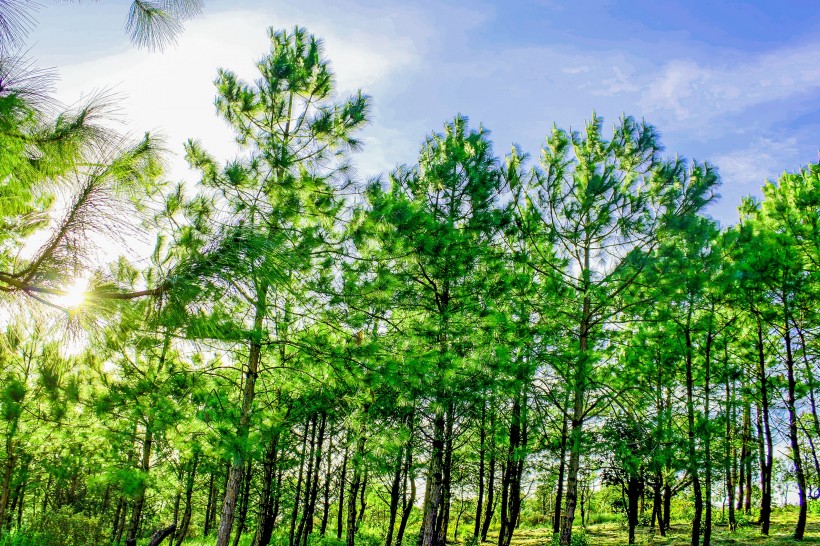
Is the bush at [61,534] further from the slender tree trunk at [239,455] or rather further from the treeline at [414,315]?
the slender tree trunk at [239,455]

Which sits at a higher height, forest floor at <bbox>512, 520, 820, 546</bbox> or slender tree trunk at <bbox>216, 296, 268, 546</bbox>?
slender tree trunk at <bbox>216, 296, 268, 546</bbox>

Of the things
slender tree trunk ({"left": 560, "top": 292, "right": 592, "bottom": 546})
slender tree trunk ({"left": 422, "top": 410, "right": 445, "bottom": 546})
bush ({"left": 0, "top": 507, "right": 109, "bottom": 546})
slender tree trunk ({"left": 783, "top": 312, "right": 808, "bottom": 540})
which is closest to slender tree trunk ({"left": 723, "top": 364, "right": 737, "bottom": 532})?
slender tree trunk ({"left": 783, "top": 312, "right": 808, "bottom": 540})

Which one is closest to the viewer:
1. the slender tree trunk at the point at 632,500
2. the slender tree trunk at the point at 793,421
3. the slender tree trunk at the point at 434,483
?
the slender tree trunk at the point at 434,483

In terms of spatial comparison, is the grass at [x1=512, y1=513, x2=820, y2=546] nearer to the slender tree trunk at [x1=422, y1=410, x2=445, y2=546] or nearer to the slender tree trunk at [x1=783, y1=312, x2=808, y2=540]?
the slender tree trunk at [x1=783, y1=312, x2=808, y2=540]

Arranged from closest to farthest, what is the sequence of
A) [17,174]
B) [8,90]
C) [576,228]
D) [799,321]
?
[8,90]
[17,174]
[576,228]
[799,321]

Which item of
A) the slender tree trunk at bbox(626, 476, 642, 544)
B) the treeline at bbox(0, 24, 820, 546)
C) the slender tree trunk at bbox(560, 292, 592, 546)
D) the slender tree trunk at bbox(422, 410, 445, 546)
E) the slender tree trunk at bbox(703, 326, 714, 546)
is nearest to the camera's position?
the treeline at bbox(0, 24, 820, 546)

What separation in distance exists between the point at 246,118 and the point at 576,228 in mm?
6886

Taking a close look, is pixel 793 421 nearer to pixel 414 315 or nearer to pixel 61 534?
pixel 414 315

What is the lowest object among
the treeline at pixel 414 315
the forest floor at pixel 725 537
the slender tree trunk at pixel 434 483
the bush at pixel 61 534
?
the bush at pixel 61 534

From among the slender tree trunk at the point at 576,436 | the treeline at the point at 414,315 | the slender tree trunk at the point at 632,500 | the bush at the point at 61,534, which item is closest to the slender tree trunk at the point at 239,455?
the treeline at the point at 414,315

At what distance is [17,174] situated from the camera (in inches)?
117

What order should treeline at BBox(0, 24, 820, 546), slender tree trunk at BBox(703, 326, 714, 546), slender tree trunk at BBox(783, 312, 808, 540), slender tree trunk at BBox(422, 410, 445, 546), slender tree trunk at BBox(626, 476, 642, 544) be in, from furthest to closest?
1. slender tree trunk at BBox(626, 476, 642, 544)
2. slender tree trunk at BBox(783, 312, 808, 540)
3. slender tree trunk at BBox(703, 326, 714, 546)
4. slender tree trunk at BBox(422, 410, 445, 546)
5. treeline at BBox(0, 24, 820, 546)

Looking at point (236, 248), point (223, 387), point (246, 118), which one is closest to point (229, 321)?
point (236, 248)

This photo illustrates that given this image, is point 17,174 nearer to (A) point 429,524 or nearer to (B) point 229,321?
(B) point 229,321
